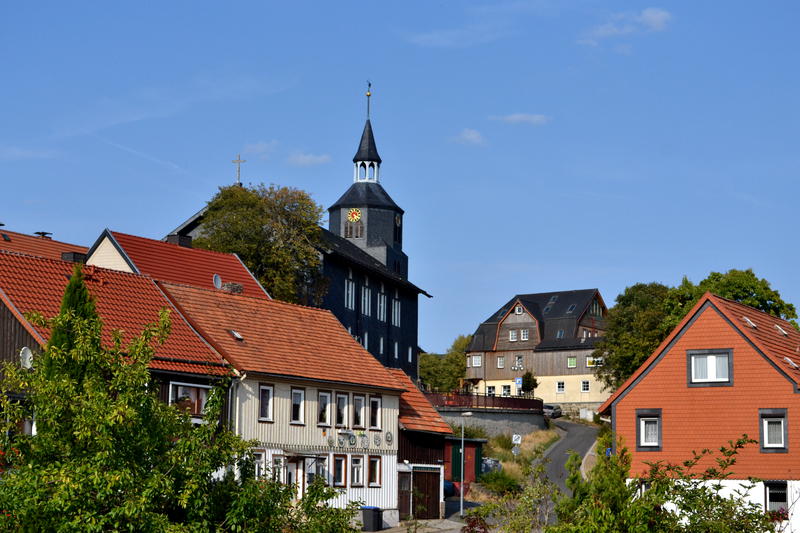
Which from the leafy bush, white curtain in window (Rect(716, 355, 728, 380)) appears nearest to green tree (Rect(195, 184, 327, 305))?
the leafy bush

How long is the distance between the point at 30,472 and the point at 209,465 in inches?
98.2

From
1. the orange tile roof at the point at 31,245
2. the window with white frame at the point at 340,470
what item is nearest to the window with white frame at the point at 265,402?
the window with white frame at the point at 340,470

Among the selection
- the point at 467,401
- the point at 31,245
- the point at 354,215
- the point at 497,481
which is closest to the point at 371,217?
the point at 354,215

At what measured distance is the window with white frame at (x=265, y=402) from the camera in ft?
140

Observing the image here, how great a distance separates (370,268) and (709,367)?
1775 inches

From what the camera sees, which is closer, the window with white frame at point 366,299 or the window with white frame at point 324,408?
the window with white frame at point 324,408

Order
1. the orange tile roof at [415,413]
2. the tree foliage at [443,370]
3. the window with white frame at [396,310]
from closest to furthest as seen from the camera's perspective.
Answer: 1. the orange tile roof at [415,413]
2. the window with white frame at [396,310]
3. the tree foliage at [443,370]

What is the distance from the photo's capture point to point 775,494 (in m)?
42.9

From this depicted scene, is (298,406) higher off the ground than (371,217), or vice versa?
(371,217)

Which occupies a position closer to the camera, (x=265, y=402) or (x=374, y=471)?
(x=265, y=402)

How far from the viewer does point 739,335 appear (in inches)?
1754

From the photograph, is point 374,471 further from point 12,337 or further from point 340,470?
point 12,337

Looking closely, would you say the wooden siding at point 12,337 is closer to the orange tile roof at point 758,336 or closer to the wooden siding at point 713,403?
the wooden siding at point 713,403

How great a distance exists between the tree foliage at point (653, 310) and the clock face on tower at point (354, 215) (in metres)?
26.4
